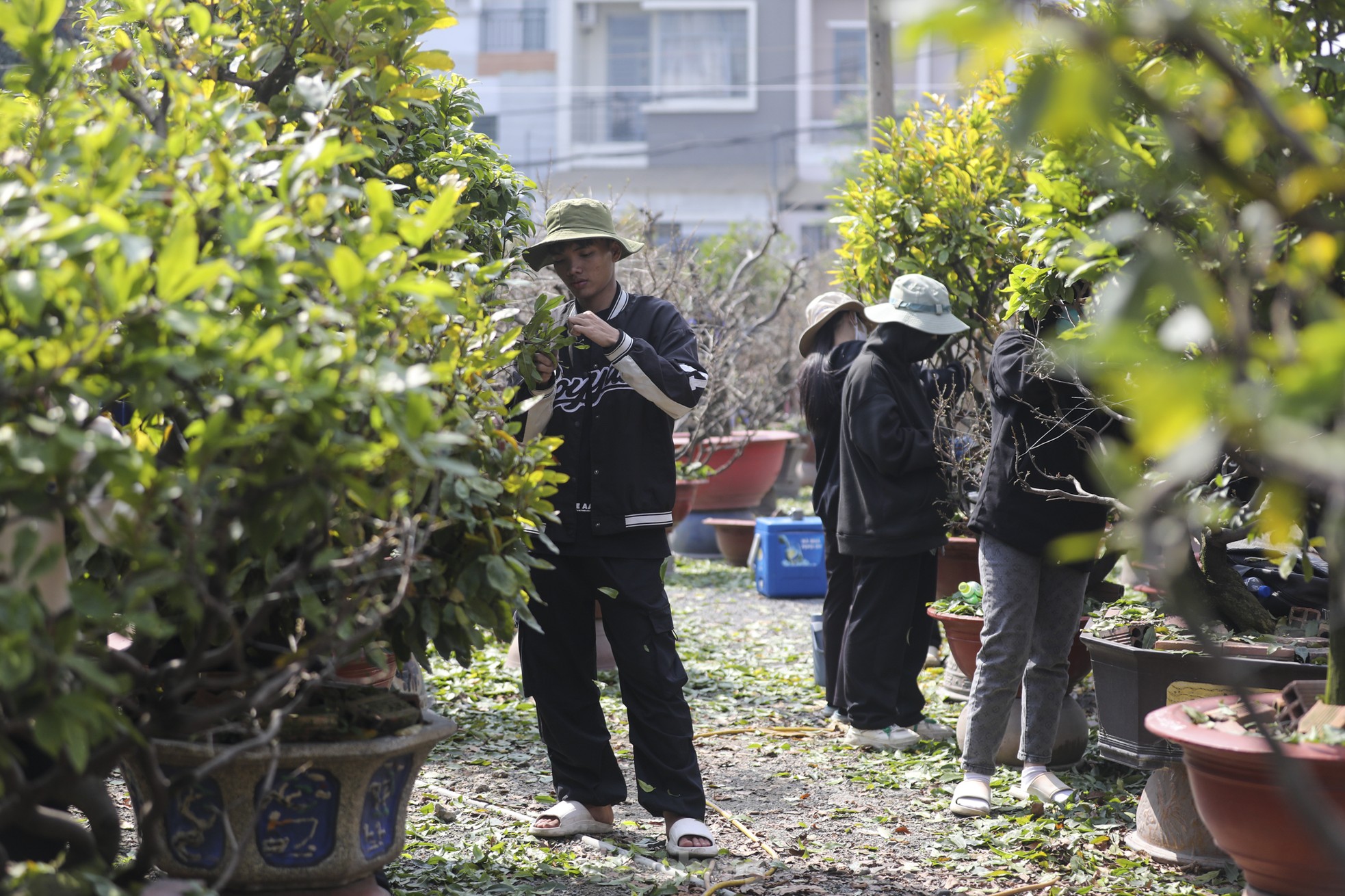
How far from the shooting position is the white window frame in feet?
96.6

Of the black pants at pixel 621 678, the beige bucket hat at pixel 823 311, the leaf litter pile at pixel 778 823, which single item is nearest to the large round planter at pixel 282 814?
the leaf litter pile at pixel 778 823

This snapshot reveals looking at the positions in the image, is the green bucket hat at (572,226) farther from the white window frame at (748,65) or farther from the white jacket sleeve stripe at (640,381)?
the white window frame at (748,65)

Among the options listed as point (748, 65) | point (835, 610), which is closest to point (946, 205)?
point (835, 610)

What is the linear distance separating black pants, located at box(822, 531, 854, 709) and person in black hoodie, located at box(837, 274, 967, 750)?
26cm

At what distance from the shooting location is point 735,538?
390 inches

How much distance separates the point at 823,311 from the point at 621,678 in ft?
8.91

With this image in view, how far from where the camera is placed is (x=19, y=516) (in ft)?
6.27

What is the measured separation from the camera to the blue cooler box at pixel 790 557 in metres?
8.48

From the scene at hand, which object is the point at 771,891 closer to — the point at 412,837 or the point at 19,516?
the point at 412,837

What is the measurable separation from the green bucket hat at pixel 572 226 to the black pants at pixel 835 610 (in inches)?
82.9

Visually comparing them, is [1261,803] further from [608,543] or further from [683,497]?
[683,497]

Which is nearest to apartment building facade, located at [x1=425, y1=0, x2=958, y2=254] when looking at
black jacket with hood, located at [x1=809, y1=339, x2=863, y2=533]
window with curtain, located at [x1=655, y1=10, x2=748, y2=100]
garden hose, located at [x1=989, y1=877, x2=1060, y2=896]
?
window with curtain, located at [x1=655, y1=10, x2=748, y2=100]

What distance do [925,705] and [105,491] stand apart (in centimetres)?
452

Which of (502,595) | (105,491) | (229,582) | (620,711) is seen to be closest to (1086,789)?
(620,711)
